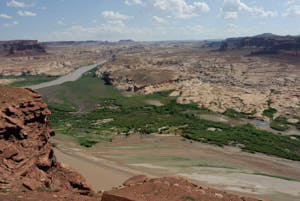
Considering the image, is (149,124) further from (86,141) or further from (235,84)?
(235,84)

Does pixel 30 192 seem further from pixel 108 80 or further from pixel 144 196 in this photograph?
pixel 108 80

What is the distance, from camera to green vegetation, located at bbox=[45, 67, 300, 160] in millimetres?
32031

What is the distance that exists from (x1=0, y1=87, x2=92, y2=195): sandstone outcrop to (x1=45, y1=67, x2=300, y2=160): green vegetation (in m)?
14.0

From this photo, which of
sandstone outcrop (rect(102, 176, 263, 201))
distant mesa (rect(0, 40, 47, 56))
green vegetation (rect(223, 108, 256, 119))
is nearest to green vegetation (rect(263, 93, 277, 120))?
green vegetation (rect(223, 108, 256, 119))

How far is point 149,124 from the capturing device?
40.3m

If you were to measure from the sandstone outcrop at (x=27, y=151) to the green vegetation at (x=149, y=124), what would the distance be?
45.9 ft

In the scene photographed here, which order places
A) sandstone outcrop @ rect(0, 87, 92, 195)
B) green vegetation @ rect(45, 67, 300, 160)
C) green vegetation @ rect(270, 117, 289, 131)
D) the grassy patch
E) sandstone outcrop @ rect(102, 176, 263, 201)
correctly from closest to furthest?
1. sandstone outcrop @ rect(102, 176, 263, 201)
2. sandstone outcrop @ rect(0, 87, 92, 195)
3. the grassy patch
4. green vegetation @ rect(45, 67, 300, 160)
5. green vegetation @ rect(270, 117, 289, 131)

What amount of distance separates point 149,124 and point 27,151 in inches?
1070

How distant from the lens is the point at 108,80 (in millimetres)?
84812

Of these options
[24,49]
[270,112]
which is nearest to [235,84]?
[270,112]

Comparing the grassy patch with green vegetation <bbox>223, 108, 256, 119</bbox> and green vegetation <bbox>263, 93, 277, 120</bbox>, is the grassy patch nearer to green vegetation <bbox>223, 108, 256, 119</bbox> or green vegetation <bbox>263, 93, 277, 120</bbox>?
green vegetation <bbox>223, 108, 256, 119</bbox>

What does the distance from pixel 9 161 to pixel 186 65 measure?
107 m

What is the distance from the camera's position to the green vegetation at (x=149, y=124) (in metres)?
32.0

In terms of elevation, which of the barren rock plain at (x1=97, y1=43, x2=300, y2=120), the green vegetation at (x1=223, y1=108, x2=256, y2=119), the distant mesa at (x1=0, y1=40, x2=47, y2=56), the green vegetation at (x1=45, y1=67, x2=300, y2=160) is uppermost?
the distant mesa at (x1=0, y1=40, x2=47, y2=56)
